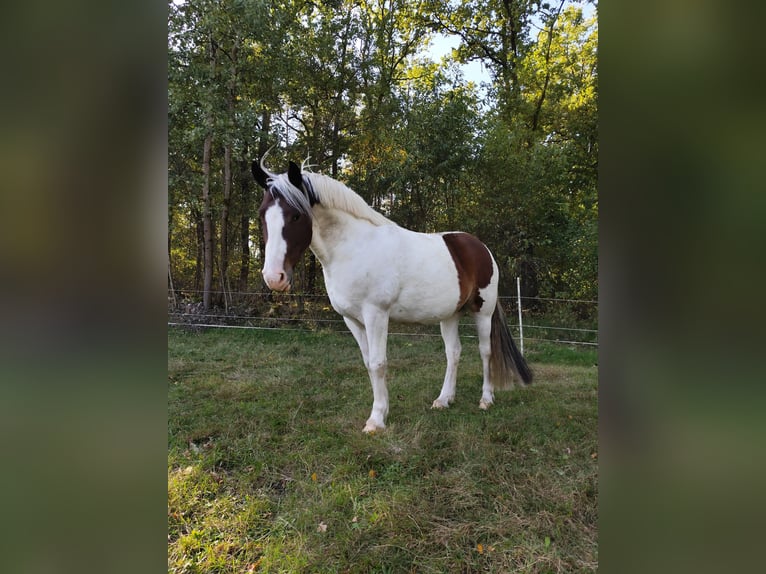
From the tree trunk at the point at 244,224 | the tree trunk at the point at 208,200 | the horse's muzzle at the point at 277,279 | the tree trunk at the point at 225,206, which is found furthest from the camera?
the tree trunk at the point at 244,224

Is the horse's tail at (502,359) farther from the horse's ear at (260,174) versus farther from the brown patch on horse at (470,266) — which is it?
the horse's ear at (260,174)

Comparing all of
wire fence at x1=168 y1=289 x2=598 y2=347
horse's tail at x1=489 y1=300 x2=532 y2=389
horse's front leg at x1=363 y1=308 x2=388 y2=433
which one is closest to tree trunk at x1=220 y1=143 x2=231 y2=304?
wire fence at x1=168 y1=289 x2=598 y2=347

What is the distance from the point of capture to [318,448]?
1.96 metres

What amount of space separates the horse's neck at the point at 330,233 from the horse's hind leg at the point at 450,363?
3.52ft

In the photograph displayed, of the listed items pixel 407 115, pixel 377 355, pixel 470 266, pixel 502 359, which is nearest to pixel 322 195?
pixel 377 355

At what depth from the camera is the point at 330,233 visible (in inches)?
86.5

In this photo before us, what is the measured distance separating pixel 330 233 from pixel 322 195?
23 cm

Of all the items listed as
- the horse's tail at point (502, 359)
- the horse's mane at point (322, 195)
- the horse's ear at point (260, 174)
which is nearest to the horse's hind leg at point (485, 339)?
the horse's tail at point (502, 359)

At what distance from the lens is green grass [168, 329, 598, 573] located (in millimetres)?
1232

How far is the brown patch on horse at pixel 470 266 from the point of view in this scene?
2570mm

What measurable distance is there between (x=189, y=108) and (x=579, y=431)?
5217mm

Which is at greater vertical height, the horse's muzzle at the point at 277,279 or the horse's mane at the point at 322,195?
the horse's mane at the point at 322,195
